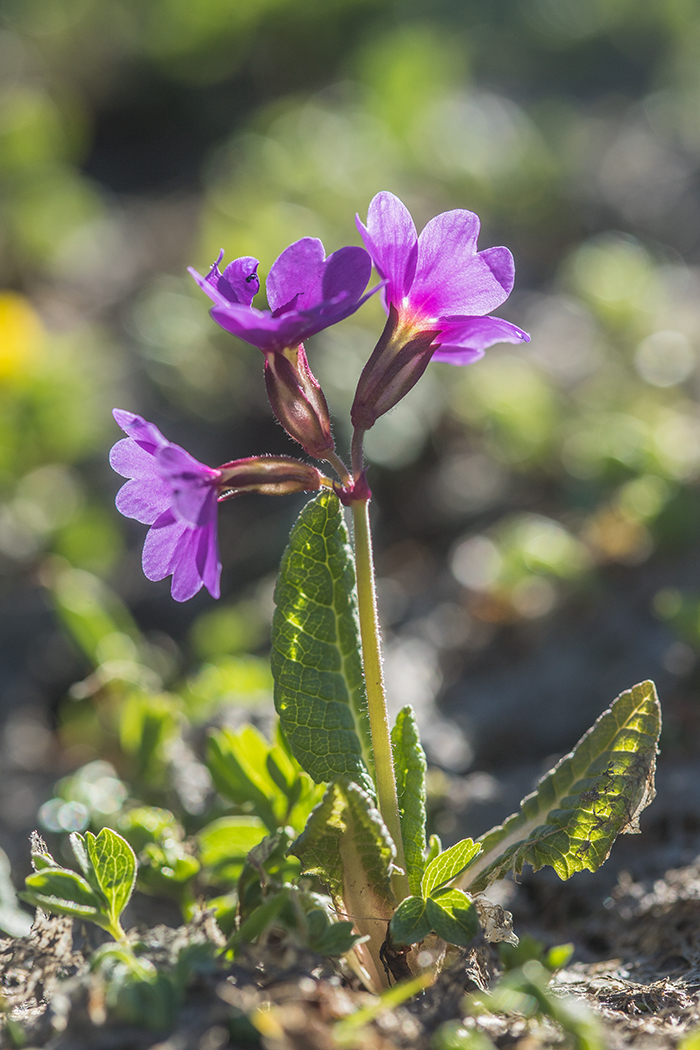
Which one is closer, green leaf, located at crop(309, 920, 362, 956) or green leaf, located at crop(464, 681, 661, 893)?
green leaf, located at crop(309, 920, 362, 956)

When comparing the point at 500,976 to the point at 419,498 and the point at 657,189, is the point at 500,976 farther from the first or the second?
the point at 657,189

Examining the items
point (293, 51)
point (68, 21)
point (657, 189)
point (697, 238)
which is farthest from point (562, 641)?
point (68, 21)

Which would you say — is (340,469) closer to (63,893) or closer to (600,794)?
(600,794)

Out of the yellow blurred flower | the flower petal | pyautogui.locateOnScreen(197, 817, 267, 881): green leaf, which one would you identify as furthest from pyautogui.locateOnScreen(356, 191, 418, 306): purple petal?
the yellow blurred flower

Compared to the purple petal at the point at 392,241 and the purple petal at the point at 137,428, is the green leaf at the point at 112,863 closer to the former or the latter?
the purple petal at the point at 137,428

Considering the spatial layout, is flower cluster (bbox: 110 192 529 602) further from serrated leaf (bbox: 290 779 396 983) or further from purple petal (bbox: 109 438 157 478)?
serrated leaf (bbox: 290 779 396 983)

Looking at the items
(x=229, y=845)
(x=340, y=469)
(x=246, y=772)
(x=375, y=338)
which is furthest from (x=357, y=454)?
(x=375, y=338)

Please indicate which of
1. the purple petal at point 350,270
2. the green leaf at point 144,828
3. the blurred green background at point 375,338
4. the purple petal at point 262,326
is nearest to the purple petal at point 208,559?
the purple petal at point 262,326
